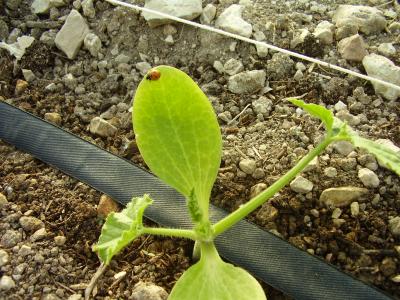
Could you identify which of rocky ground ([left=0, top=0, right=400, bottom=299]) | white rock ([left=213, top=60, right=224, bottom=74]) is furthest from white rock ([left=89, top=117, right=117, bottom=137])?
white rock ([left=213, top=60, right=224, bottom=74])

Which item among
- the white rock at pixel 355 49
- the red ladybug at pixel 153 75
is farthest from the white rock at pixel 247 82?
the red ladybug at pixel 153 75

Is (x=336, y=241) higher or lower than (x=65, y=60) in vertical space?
lower

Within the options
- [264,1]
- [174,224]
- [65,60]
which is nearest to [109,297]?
[174,224]

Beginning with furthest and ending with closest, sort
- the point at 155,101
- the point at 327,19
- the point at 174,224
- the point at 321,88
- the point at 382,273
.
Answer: the point at 327,19 < the point at 321,88 < the point at 174,224 < the point at 382,273 < the point at 155,101

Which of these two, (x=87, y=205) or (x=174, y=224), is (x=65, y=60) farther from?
(x=174, y=224)

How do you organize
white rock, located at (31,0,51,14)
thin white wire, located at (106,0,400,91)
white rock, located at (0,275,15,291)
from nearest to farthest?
white rock, located at (0,275,15,291), thin white wire, located at (106,0,400,91), white rock, located at (31,0,51,14)

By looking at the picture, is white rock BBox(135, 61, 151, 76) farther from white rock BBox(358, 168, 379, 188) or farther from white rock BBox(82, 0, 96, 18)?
white rock BBox(358, 168, 379, 188)

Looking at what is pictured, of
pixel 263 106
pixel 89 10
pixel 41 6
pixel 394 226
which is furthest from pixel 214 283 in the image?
pixel 41 6
